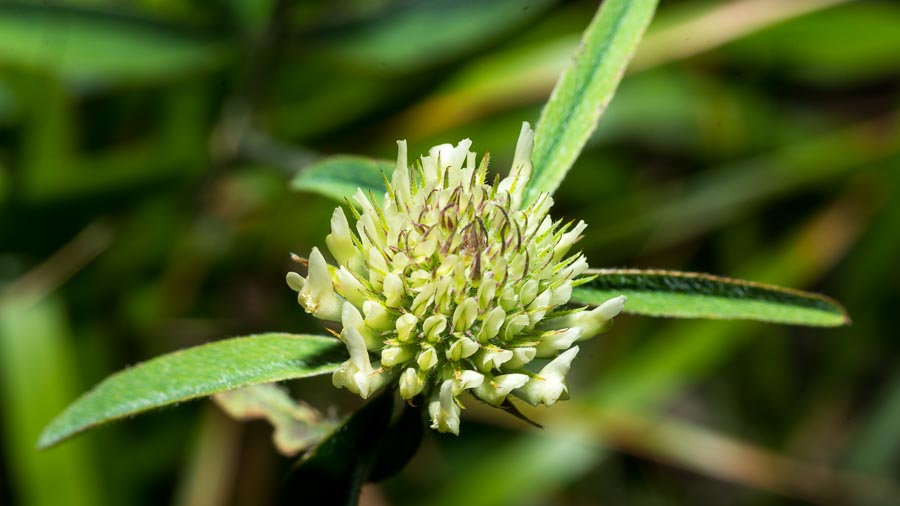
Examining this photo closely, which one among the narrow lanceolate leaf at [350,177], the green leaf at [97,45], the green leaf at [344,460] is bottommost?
the green leaf at [344,460]

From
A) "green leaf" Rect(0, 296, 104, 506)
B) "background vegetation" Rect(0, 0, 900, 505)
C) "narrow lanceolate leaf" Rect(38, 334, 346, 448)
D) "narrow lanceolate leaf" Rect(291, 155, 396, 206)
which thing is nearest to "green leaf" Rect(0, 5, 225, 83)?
"background vegetation" Rect(0, 0, 900, 505)

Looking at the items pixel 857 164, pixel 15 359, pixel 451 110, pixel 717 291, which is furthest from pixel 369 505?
pixel 857 164

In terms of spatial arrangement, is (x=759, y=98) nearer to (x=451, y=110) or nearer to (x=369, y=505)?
(x=451, y=110)

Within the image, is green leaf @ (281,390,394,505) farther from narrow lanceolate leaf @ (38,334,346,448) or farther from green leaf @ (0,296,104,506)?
green leaf @ (0,296,104,506)

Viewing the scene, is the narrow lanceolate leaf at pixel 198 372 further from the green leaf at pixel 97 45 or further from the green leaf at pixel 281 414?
the green leaf at pixel 97 45

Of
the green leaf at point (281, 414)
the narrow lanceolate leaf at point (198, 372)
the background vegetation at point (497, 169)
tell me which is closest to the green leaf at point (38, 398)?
the background vegetation at point (497, 169)

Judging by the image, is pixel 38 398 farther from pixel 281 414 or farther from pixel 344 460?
pixel 344 460
